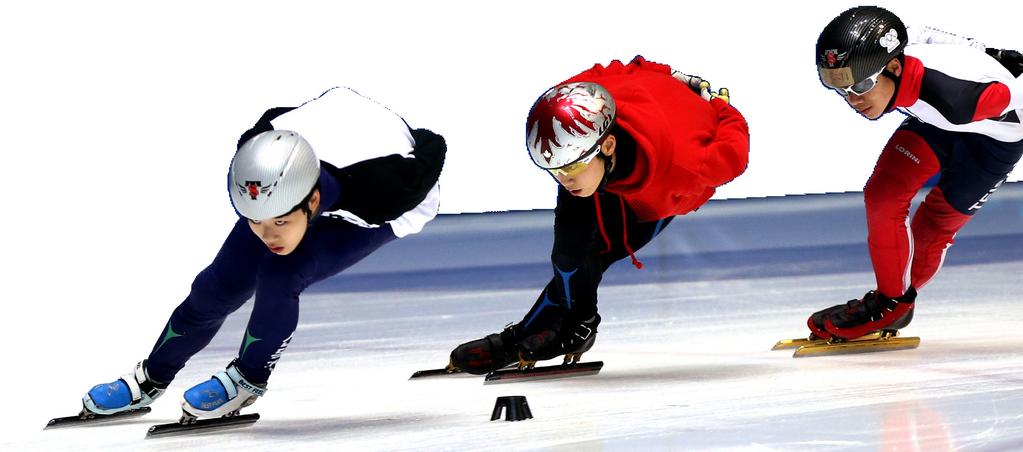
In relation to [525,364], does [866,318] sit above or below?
below

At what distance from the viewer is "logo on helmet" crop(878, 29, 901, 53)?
4.31 metres

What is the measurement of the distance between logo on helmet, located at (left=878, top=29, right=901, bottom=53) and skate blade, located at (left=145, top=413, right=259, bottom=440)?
7.26ft

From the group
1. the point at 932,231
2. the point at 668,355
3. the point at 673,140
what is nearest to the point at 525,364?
the point at 668,355

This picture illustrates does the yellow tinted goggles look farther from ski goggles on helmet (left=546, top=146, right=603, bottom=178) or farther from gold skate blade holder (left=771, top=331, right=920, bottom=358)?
gold skate blade holder (left=771, top=331, right=920, bottom=358)

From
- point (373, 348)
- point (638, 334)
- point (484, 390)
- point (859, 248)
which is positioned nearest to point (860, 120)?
point (859, 248)

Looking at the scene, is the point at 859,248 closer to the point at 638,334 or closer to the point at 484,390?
the point at 638,334

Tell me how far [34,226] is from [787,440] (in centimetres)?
520

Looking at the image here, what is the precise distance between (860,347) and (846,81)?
39.7 inches

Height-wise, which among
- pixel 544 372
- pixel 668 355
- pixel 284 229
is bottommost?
pixel 668 355

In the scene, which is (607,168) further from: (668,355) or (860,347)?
(860,347)

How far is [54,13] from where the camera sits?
7.57 m

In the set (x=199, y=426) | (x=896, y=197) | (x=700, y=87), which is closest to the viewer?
(x=199, y=426)

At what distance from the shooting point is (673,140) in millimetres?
4035

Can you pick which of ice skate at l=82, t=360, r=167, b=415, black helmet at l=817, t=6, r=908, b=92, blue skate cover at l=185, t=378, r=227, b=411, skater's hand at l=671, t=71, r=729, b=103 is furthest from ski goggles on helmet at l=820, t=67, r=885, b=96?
ice skate at l=82, t=360, r=167, b=415
